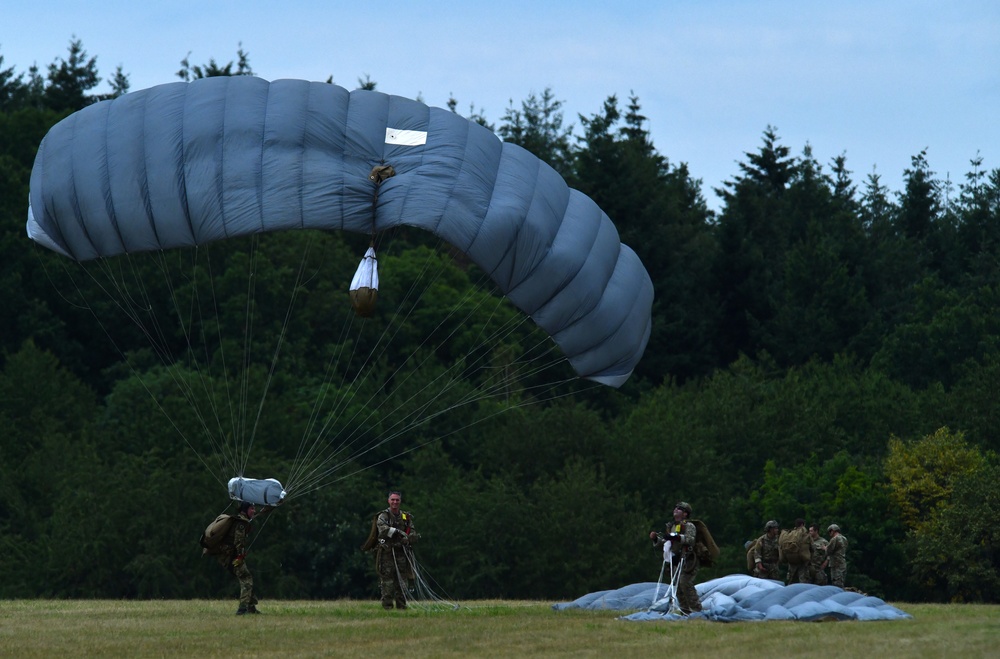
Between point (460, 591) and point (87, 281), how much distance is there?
76.4ft

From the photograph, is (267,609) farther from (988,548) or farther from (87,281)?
(87,281)

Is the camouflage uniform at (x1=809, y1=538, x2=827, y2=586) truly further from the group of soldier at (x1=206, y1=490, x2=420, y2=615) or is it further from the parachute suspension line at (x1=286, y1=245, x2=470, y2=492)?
the parachute suspension line at (x1=286, y1=245, x2=470, y2=492)

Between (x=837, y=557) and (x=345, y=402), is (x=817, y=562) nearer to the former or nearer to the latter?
(x=837, y=557)

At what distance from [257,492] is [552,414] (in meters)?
34.8

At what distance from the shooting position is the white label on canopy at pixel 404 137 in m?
19.6

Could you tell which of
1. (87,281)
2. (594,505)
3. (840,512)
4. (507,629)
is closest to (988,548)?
(840,512)

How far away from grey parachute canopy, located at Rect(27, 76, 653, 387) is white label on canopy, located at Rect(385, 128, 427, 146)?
2cm

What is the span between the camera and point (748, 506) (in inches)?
1906

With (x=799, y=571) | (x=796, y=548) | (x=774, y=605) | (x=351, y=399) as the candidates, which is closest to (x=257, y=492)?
(x=774, y=605)

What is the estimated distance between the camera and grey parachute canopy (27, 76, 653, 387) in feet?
62.8

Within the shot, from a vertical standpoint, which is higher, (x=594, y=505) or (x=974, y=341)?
(x=974, y=341)

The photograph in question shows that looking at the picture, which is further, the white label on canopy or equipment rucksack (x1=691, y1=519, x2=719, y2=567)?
the white label on canopy

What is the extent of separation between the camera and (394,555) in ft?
67.9

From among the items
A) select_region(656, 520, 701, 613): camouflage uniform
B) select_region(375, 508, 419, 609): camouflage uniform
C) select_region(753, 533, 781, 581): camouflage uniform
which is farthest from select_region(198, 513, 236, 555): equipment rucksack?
select_region(753, 533, 781, 581): camouflage uniform
